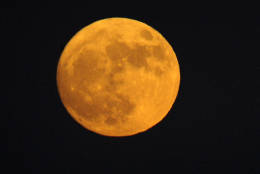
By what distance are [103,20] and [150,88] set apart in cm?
178

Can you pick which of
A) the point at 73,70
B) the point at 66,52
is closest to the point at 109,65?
the point at 73,70

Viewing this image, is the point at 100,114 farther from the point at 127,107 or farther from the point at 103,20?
the point at 103,20

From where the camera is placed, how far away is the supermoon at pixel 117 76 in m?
4.95

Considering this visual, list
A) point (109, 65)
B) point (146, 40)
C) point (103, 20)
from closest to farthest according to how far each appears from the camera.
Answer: point (109, 65) < point (146, 40) < point (103, 20)

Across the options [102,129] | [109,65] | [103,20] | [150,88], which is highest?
[103,20]

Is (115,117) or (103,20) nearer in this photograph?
(115,117)

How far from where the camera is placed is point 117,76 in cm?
493

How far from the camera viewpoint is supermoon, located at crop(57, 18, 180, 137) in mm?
4949

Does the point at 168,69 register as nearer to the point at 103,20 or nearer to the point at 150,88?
the point at 150,88

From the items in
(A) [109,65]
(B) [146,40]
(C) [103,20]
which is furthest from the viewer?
(C) [103,20]

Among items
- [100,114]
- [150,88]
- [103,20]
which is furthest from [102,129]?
[103,20]

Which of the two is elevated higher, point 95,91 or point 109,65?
point 109,65

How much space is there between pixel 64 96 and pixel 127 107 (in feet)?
4.52

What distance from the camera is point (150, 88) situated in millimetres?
5137
